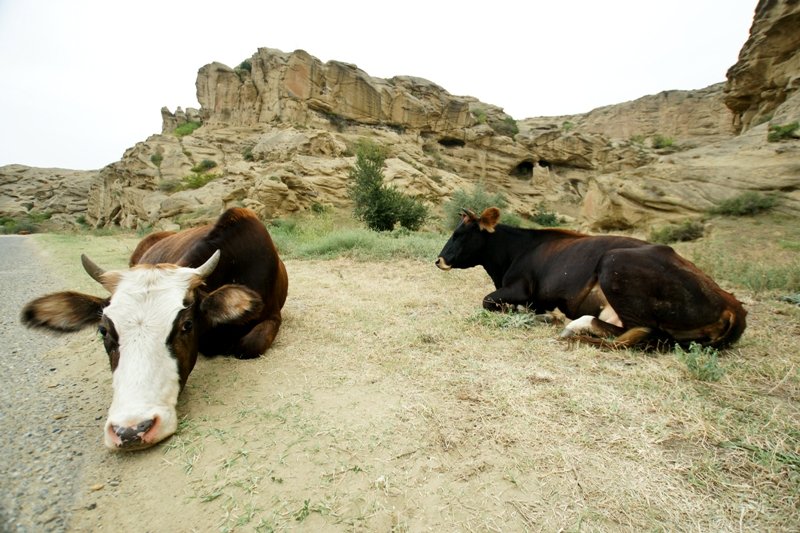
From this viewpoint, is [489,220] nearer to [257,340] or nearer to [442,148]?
[257,340]

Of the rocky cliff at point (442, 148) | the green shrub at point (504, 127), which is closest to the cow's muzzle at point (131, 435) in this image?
the rocky cliff at point (442, 148)

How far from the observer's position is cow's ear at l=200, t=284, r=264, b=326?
2416 mm

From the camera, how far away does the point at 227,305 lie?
7.94 ft


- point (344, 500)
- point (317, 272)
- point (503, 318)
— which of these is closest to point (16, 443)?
point (344, 500)

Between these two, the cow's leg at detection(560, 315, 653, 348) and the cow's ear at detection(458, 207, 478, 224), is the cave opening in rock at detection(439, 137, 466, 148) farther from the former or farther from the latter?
the cow's leg at detection(560, 315, 653, 348)

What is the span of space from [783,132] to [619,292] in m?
12.5

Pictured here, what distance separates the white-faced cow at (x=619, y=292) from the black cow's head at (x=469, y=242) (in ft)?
1.72

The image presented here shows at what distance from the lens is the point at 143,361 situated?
6.35ft

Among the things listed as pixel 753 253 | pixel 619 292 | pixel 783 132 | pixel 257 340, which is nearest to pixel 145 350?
pixel 257 340

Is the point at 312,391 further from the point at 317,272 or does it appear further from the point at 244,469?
the point at 317,272

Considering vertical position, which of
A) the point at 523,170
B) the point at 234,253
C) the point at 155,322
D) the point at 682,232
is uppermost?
the point at 523,170

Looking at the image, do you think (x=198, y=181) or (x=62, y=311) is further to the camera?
(x=198, y=181)

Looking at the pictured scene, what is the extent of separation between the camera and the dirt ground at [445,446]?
56.2 inches

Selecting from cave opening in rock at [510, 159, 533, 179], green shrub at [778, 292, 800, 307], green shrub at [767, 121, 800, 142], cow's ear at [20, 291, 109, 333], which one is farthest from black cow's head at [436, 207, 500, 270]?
cave opening in rock at [510, 159, 533, 179]
